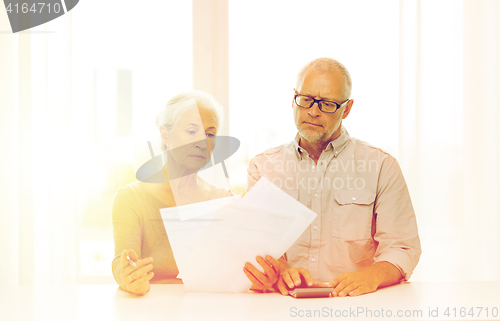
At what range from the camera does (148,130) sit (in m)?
2.00

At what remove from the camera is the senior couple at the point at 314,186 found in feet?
4.70

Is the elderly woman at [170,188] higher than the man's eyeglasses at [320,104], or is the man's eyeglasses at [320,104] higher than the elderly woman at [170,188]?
the man's eyeglasses at [320,104]

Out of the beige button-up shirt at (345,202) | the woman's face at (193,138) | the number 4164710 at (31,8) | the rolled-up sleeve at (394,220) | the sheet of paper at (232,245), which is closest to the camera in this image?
the sheet of paper at (232,245)

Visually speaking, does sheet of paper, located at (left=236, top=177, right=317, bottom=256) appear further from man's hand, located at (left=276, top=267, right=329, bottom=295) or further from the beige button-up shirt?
the beige button-up shirt

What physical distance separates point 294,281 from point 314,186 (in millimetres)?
595

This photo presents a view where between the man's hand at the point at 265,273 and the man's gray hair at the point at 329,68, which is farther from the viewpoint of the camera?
the man's gray hair at the point at 329,68

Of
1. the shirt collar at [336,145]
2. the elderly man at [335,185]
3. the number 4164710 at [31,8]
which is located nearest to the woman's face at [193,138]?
the elderly man at [335,185]

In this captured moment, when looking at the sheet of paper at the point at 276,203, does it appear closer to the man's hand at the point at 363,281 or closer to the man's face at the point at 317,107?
the man's hand at the point at 363,281

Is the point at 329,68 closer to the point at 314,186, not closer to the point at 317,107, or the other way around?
the point at 317,107

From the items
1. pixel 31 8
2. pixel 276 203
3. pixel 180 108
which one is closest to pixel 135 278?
pixel 276 203

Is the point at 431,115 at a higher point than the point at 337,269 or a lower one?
higher

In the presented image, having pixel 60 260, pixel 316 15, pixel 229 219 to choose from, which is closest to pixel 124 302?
pixel 229 219

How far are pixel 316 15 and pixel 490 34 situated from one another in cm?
82

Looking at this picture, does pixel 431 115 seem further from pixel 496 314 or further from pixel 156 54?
pixel 156 54
